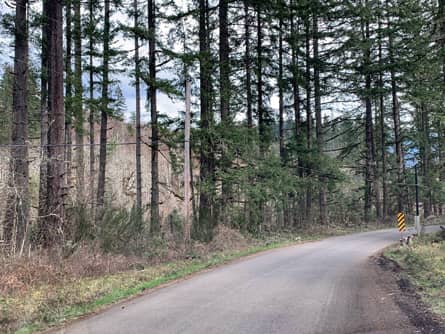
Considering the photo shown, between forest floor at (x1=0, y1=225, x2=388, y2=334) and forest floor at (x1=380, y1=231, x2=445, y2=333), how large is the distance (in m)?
5.07

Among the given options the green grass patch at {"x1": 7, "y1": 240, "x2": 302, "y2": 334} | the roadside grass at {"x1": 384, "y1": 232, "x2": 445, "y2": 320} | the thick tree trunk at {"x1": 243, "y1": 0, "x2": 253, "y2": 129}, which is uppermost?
the thick tree trunk at {"x1": 243, "y1": 0, "x2": 253, "y2": 129}

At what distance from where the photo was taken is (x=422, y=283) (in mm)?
8781

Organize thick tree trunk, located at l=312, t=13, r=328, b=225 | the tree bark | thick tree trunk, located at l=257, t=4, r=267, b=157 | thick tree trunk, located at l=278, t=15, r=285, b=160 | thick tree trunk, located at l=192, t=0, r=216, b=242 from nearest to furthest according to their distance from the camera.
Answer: thick tree trunk, located at l=192, t=0, r=216, b=242, thick tree trunk, located at l=257, t=4, r=267, b=157, thick tree trunk, located at l=278, t=15, r=285, b=160, thick tree trunk, located at l=312, t=13, r=328, b=225, the tree bark

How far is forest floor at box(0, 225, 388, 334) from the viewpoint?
6207 mm

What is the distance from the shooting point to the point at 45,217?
33.0 feet

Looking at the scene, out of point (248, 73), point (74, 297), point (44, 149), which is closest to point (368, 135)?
point (248, 73)

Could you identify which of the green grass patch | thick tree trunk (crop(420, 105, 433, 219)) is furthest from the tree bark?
the green grass patch

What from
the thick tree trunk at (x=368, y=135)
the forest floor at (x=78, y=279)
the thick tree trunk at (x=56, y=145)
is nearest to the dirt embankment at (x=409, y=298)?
the forest floor at (x=78, y=279)

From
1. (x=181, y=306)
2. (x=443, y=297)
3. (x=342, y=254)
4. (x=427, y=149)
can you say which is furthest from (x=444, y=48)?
(x=427, y=149)

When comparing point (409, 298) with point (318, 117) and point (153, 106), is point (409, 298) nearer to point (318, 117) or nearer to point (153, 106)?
point (153, 106)

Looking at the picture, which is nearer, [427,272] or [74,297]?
[74,297]

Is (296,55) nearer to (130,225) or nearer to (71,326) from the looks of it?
(130,225)

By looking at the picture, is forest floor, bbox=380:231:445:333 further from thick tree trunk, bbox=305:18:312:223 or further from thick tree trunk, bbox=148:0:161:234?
thick tree trunk, bbox=305:18:312:223

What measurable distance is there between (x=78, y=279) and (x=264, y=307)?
4189 mm
